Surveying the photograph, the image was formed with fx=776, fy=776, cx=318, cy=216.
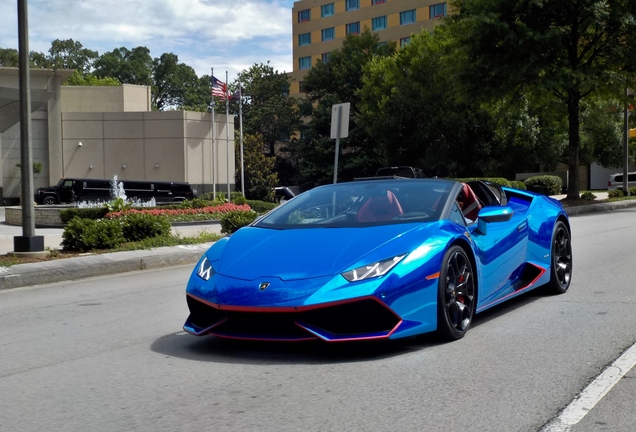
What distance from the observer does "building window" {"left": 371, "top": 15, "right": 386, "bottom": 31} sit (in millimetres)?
83375

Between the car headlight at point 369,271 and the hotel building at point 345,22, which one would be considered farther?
the hotel building at point 345,22

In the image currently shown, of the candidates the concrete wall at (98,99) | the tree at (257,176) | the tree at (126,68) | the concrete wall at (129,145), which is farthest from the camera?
the tree at (126,68)

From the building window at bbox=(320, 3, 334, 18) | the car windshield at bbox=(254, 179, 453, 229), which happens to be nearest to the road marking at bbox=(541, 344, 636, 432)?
the car windshield at bbox=(254, 179, 453, 229)

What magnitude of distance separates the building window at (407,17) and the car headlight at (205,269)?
7762 centimetres

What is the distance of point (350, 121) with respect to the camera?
6450 centimetres

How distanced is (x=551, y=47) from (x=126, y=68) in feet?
308

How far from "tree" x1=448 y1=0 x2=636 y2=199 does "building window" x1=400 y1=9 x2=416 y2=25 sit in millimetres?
51163

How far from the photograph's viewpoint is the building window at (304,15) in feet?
303

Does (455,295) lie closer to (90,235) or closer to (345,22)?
(90,235)

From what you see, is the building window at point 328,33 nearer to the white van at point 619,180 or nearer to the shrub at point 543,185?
the white van at point 619,180

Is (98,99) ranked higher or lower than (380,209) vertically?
higher

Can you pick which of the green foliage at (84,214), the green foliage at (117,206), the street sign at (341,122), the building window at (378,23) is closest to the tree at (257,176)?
the building window at (378,23)

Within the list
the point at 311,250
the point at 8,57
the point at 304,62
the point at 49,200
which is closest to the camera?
the point at 311,250

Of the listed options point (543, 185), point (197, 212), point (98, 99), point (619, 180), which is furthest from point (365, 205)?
point (98, 99)
